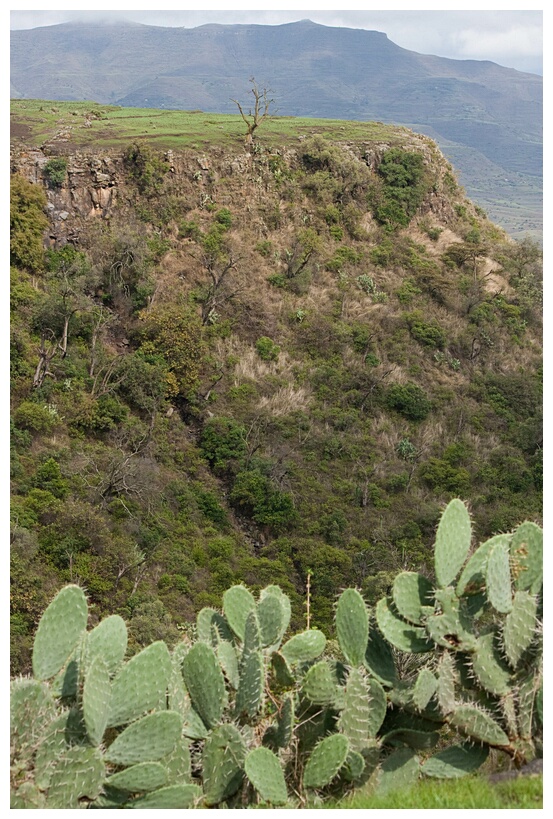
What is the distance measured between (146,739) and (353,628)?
3.34ft

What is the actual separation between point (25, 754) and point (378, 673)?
159 cm

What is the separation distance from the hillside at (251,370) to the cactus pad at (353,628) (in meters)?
9.79

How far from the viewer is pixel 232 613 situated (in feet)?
12.8

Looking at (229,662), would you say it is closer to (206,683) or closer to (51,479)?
(206,683)

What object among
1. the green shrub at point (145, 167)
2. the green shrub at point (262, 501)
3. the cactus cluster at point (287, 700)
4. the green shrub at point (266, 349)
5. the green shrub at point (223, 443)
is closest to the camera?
the cactus cluster at point (287, 700)

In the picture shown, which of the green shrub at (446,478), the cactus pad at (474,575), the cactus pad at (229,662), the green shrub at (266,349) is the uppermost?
the cactus pad at (474,575)

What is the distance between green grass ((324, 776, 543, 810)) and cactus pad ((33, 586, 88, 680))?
50.7 inches

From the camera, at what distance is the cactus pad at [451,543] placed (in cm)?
368

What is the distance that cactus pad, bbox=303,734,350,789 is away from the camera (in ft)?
10.9

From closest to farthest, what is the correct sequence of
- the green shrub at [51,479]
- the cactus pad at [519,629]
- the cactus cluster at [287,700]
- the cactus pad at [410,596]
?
the cactus cluster at [287,700]
the cactus pad at [519,629]
the cactus pad at [410,596]
the green shrub at [51,479]

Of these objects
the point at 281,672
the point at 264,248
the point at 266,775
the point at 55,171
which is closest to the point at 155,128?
the point at 55,171

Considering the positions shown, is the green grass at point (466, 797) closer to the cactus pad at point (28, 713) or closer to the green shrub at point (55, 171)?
the cactus pad at point (28, 713)

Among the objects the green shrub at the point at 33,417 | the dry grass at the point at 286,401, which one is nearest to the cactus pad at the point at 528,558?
the green shrub at the point at 33,417

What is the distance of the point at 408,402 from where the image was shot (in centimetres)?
2369
